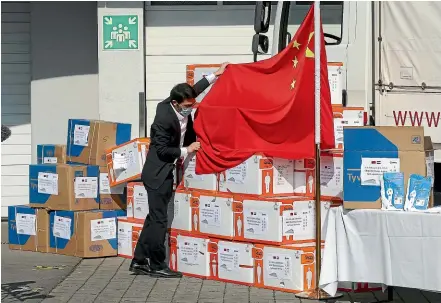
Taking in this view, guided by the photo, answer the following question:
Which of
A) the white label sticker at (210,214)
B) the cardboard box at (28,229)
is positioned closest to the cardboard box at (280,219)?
the white label sticker at (210,214)

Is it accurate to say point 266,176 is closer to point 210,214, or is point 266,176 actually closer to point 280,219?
point 280,219

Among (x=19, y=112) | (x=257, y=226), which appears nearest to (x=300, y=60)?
(x=257, y=226)

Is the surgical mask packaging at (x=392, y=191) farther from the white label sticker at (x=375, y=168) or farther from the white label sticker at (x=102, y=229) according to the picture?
the white label sticker at (x=102, y=229)

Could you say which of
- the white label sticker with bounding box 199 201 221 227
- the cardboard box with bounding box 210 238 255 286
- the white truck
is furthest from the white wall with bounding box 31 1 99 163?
the cardboard box with bounding box 210 238 255 286

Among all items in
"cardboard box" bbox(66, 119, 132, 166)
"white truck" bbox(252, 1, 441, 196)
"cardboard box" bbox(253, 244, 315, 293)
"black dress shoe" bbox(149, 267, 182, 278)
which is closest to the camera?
"cardboard box" bbox(253, 244, 315, 293)

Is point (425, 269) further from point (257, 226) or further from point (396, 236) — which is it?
point (257, 226)

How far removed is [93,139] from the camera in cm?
1121

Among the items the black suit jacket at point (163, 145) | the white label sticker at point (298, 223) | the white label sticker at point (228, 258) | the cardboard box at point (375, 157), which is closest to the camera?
the cardboard box at point (375, 157)

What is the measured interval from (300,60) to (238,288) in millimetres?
2276

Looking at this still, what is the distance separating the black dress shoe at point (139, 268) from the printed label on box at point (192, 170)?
1013mm

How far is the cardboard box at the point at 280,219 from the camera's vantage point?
30.2 ft

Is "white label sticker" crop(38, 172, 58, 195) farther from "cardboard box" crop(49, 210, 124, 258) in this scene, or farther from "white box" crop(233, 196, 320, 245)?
"white box" crop(233, 196, 320, 245)

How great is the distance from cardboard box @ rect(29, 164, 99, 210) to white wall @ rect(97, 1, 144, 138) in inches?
108

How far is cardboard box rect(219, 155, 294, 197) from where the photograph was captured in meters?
9.34
